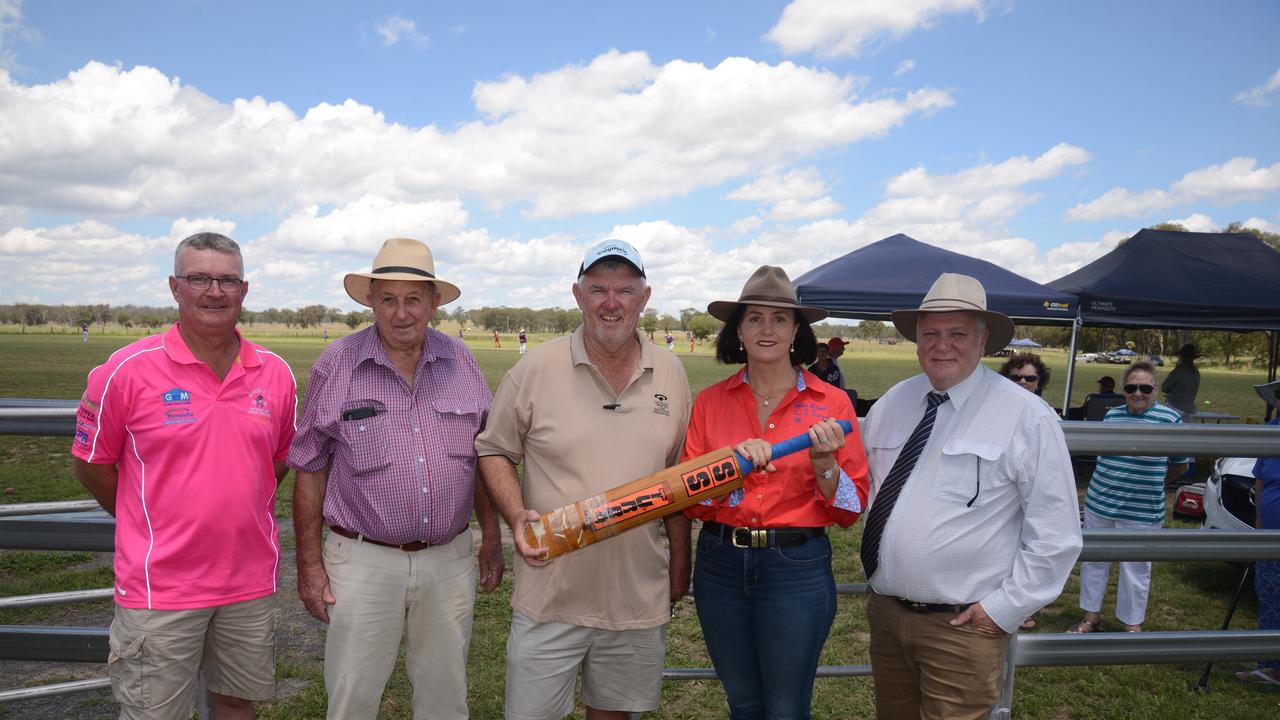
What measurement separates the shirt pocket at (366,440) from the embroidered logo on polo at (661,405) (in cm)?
107

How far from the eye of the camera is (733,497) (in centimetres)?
271

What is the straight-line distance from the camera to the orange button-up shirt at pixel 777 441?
272 cm

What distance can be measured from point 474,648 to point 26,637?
265 centimetres

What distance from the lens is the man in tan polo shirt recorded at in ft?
9.44

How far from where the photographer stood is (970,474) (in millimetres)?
2629

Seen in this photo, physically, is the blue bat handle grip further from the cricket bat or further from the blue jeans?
the blue jeans

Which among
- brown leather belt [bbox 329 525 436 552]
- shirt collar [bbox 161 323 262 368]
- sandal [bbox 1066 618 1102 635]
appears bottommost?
sandal [bbox 1066 618 1102 635]

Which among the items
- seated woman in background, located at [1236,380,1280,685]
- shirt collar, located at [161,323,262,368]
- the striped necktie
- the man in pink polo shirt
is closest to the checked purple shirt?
the man in pink polo shirt

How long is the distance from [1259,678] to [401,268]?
20.3ft

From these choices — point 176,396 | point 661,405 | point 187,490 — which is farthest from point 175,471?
point 661,405

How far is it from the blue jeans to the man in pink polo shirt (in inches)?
70.1

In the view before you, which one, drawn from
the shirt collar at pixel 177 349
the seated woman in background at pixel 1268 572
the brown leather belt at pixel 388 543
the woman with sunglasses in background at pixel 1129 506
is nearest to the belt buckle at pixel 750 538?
the brown leather belt at pixel 388 543

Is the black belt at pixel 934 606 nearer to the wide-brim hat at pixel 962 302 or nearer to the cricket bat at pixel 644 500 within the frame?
the cricket bat at pixel 644 500

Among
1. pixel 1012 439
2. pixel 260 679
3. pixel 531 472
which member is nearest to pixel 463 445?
pixel 531 472
